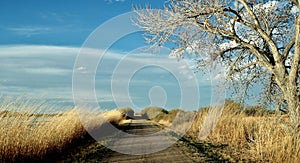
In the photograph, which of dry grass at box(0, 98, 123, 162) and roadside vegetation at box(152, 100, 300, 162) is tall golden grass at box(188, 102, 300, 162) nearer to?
roadside vegetation at box(152, 100, 300, 162)

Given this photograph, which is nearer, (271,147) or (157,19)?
(271,147)

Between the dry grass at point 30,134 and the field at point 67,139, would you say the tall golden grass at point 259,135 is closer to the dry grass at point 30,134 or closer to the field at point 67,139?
the field at point 67,139

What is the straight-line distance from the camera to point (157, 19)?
47.1ft

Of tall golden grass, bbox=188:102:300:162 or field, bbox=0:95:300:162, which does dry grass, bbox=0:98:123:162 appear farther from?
tall golden grass, bbox=188:102:300:162

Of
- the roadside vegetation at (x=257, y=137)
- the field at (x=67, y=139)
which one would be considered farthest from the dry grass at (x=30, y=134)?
the roadside vegetation at (x=257, y=137)

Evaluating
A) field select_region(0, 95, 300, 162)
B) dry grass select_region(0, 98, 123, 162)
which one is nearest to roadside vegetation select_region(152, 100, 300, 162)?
field select_region(0, 95, 300, 162)

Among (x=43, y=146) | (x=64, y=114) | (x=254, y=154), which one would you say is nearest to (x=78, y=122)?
(x=64, y=114)

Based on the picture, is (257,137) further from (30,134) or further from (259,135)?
(30,134)

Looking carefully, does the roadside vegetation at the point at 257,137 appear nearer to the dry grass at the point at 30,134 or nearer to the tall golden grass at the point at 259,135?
the tall golden grass at the point at 259,135

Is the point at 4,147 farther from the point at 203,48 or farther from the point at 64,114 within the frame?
the point at 203,48

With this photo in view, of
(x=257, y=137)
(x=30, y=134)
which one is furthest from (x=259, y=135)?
(x=30, y=134)

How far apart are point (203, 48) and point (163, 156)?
5.33 m

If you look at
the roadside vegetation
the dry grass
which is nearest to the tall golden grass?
the roadside vegetation

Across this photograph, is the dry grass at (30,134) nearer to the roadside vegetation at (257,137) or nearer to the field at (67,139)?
the field at (67,139)
